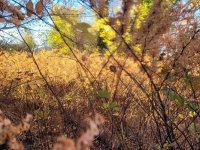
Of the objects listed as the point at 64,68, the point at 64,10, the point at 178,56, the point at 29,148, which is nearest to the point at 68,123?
the point at 29,148

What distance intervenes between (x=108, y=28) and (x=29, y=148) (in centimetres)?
153

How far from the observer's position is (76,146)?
42cm

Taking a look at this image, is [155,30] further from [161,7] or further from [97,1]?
[97,1]

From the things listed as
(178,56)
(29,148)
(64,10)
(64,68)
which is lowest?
(178,56)

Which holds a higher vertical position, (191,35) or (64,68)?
(64,68)

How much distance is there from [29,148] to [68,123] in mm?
393

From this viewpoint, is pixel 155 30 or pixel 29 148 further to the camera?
pixel 29 148

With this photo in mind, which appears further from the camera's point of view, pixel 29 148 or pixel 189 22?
pixel 29 148

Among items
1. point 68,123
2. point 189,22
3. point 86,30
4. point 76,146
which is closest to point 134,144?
point 68,123

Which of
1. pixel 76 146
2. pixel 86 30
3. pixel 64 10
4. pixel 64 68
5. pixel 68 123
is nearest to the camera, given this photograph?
pixel 76 146

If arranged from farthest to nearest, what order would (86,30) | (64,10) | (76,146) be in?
(64,10) < (86,30) < (76,146)

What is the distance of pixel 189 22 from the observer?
1530 mm

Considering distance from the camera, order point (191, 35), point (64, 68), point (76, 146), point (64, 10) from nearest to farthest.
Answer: point (76, 146)
point (191, 35)
point (64, 10)
point (64, 68)

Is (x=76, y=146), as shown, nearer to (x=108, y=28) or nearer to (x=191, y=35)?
(x=108, y=28)
